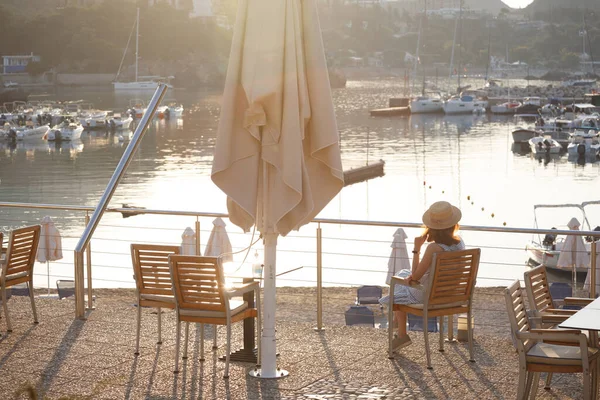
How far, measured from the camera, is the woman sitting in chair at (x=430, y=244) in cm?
577

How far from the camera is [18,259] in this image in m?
6.62

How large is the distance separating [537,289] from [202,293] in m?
1.83

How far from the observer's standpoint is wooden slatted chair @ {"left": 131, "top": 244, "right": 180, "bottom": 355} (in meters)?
5.90

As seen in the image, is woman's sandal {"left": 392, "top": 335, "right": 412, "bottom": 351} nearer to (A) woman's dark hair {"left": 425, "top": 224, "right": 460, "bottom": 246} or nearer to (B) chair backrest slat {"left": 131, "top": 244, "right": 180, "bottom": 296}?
(A) woman's dark hair {"left": 425, "top": 224, "right": 460, "bottom": 246}

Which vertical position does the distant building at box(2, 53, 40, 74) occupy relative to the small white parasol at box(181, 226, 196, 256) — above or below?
above

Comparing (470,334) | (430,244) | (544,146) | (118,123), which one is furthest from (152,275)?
(118,123)

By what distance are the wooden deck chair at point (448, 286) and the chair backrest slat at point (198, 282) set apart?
1.11 m

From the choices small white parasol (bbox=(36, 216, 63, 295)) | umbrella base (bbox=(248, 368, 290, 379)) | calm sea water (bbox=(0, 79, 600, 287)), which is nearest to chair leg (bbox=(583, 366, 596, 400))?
umbrella base (bbox=(248, 368, 290, 379))

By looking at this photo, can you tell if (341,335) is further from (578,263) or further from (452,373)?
(578,263)

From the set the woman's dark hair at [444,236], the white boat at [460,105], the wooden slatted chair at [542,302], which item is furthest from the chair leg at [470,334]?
the white boat at [460,105]

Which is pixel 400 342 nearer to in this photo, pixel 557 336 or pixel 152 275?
pixel 152 275

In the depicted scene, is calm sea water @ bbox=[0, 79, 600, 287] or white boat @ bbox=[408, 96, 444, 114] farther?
white boat @ bbox=[408, 96, 444, 114]

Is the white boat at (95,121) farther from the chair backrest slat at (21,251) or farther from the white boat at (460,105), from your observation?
the chair backrest slat at (21,251)

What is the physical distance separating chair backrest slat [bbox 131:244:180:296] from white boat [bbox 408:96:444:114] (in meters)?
89.1
